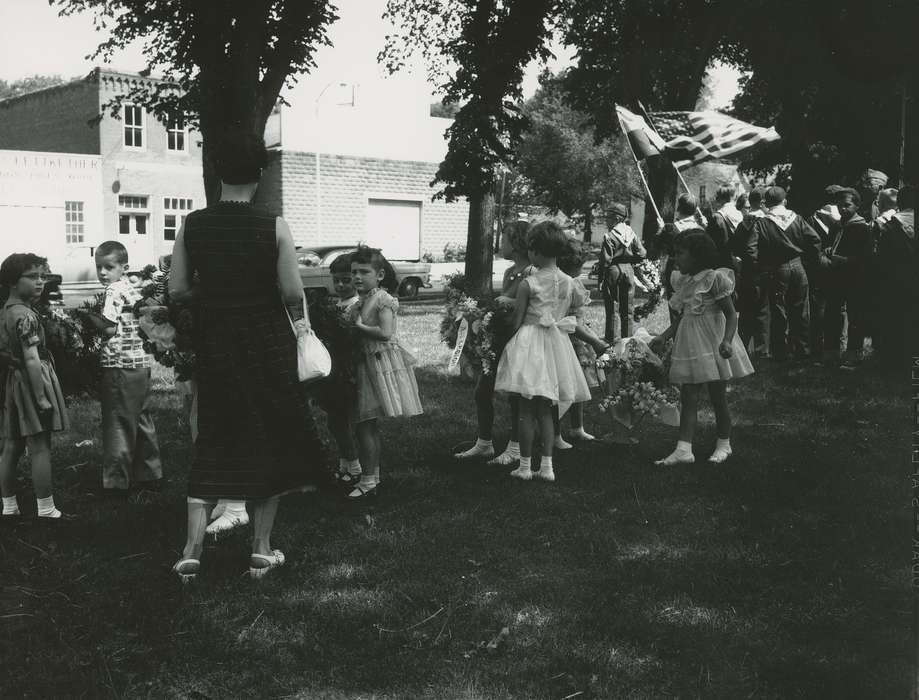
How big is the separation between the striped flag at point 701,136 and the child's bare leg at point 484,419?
13.5 ft

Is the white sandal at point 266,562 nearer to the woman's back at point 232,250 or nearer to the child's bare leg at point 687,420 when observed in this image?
the woman's back at point 232,250

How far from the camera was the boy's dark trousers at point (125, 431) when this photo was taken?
5570mm

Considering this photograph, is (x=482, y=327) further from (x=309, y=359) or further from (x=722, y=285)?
(x=309, y=359)

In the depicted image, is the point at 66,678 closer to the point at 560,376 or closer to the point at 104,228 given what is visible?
the point at 560,376

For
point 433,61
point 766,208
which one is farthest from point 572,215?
point 766,208

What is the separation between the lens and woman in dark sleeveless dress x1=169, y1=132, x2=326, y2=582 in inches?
161

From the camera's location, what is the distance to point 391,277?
→ 5641 mm

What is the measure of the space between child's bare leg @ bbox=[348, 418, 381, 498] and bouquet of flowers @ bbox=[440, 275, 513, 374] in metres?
1.06

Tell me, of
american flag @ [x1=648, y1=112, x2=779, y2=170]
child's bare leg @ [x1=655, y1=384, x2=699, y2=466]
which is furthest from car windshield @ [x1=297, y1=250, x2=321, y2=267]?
child's bare leg @ [x1=655, y1=384, x2=699, y2=466]

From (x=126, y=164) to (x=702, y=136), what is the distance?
28.4 metres

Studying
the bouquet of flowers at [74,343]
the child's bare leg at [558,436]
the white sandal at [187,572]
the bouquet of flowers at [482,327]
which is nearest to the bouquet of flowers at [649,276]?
the child's bare leg at [558,436]

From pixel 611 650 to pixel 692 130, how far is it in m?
7.84

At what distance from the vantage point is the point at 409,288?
2577 cm

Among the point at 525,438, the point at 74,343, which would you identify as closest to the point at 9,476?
the point at 74,343
